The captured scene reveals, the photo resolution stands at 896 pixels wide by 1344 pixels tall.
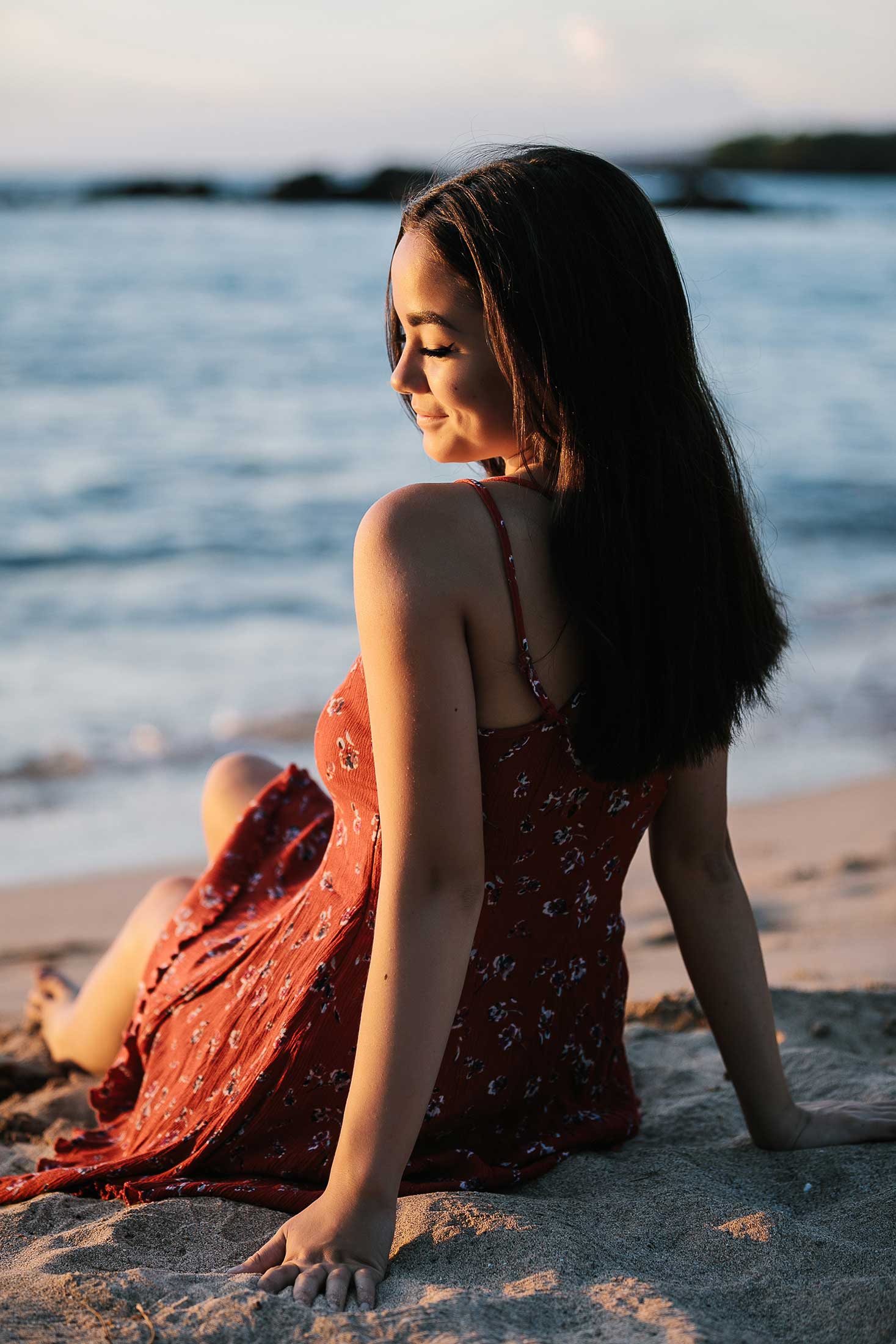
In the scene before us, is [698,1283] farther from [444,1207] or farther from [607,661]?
[607,661]

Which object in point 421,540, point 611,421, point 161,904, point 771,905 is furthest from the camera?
point 771,905

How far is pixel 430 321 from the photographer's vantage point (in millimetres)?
1733

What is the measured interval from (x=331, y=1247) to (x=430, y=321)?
1218mm

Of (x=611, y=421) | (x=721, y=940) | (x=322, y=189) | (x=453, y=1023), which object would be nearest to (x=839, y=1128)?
(x=721, y=940)

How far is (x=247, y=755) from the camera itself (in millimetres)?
2781

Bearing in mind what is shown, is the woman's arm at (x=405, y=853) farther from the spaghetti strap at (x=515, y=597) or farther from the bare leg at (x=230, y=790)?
the bare leg at (x=230, y=790)

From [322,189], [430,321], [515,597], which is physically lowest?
[515,597]

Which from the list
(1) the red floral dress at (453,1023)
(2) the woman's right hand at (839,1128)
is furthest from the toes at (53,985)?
(2) the woman's right hand at (839,1128)

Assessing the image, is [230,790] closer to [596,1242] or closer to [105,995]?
[105,995]

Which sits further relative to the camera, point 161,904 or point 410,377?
point 161,904

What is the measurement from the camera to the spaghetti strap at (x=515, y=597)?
63.8 inches

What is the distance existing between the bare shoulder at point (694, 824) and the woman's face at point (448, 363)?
60 cm

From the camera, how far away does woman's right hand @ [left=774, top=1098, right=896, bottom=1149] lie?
6.95 ft

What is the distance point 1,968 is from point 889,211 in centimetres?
4443
